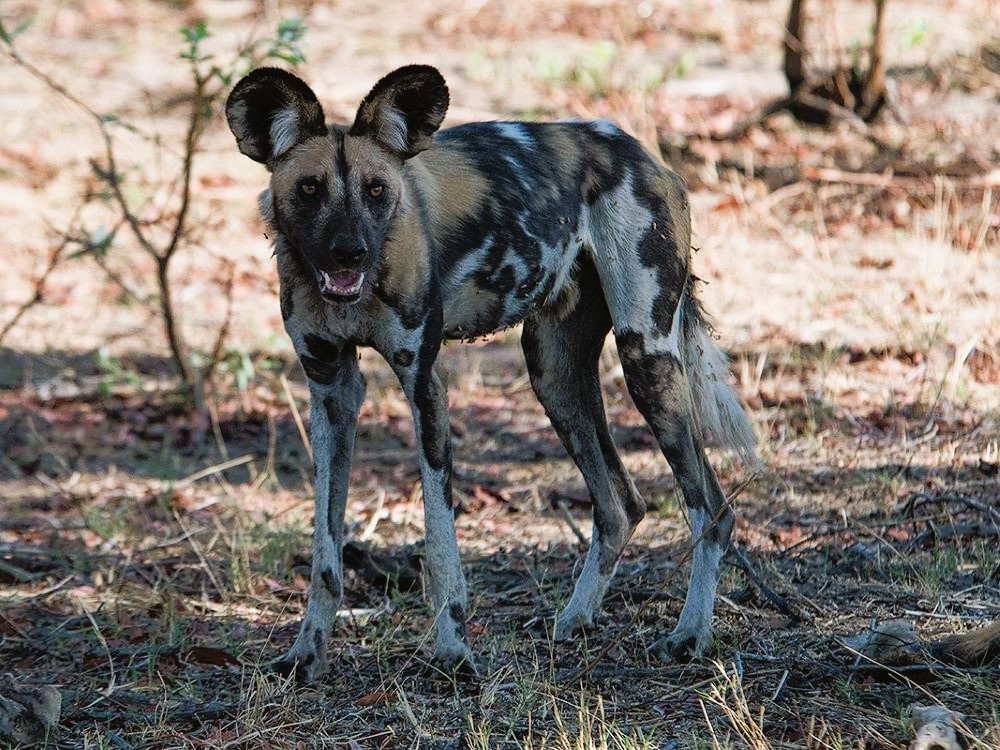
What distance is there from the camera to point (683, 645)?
11.4 ft

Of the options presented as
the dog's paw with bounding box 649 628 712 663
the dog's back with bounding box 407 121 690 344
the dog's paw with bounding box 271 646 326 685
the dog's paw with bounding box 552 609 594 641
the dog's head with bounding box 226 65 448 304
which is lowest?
the dog's paw with bounding box 552 609 594 641

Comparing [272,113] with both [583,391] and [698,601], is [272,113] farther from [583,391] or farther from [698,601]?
[698,601]

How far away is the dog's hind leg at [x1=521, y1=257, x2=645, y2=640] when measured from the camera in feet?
12.9

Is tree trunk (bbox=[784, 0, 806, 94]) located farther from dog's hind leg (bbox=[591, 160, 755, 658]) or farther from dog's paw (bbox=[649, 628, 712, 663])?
dog's paw (bbox=[649, 628, 712, 663])

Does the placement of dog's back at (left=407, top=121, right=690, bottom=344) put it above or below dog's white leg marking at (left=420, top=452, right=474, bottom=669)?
above

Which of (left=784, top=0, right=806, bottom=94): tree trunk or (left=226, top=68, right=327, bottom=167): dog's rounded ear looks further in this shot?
(left=784, top=0, right=806, bottom=94): tree trunk

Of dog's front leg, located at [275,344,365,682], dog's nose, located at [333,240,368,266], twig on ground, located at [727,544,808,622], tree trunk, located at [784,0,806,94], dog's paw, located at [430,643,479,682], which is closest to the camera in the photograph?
dog's nose, located at [333,240,368,266]

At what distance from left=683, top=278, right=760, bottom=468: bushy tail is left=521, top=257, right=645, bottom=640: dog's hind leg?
240mm

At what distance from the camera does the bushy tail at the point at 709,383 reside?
393 cm

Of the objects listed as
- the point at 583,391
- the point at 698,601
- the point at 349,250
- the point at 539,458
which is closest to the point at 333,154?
the point at 349,250

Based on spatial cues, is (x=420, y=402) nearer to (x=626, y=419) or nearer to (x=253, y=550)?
(x=253, y=550)

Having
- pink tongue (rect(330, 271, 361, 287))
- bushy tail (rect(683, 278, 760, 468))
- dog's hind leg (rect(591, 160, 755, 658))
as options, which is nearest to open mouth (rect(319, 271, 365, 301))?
pink tongue (rect(330, 271, 361, 287))

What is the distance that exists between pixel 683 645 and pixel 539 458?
6.40 ft

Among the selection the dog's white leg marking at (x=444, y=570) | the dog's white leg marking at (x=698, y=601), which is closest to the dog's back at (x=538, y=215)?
the dog's white leg marking at (x=444, y=570)
